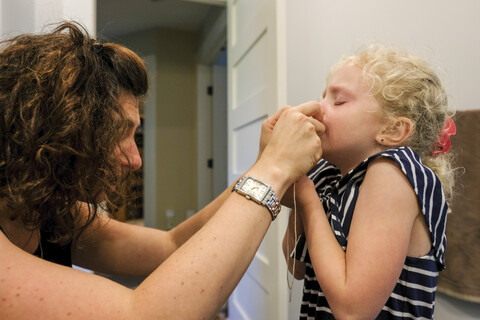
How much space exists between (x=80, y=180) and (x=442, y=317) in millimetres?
1015

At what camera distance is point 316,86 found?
1229 mm

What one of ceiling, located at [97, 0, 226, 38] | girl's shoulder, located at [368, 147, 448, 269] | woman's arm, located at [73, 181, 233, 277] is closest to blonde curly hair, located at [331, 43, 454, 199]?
girl's shoulder, located at [368, 147, 448, 269]

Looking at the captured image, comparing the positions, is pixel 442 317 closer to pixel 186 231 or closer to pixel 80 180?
pixel 186 231

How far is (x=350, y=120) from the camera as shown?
691mm

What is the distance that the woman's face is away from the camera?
664 millimetres

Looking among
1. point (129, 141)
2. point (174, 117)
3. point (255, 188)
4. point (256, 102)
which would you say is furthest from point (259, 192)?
point (174, 117)

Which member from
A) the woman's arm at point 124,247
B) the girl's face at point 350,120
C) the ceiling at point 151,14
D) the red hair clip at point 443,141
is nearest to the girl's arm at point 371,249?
the girl's face at point 350,120

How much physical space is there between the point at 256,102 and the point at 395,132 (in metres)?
0.83

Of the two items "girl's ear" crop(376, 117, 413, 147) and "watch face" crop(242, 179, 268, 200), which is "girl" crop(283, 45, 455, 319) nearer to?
"girl's ear" crop(376, 117, 413, 147)

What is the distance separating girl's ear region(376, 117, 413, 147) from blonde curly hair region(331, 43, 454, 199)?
0.04 feet

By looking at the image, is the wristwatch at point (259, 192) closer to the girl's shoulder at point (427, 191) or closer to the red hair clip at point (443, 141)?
the girl's shoulder at point (427, 191)

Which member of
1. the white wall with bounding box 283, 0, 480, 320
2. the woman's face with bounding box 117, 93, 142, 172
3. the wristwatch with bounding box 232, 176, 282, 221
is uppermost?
the white wall with bounding box 283, 0, 480, 320

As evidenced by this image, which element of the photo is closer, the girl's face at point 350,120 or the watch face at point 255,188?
the watch face at point 255,188

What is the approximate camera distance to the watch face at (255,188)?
0.55 metres
